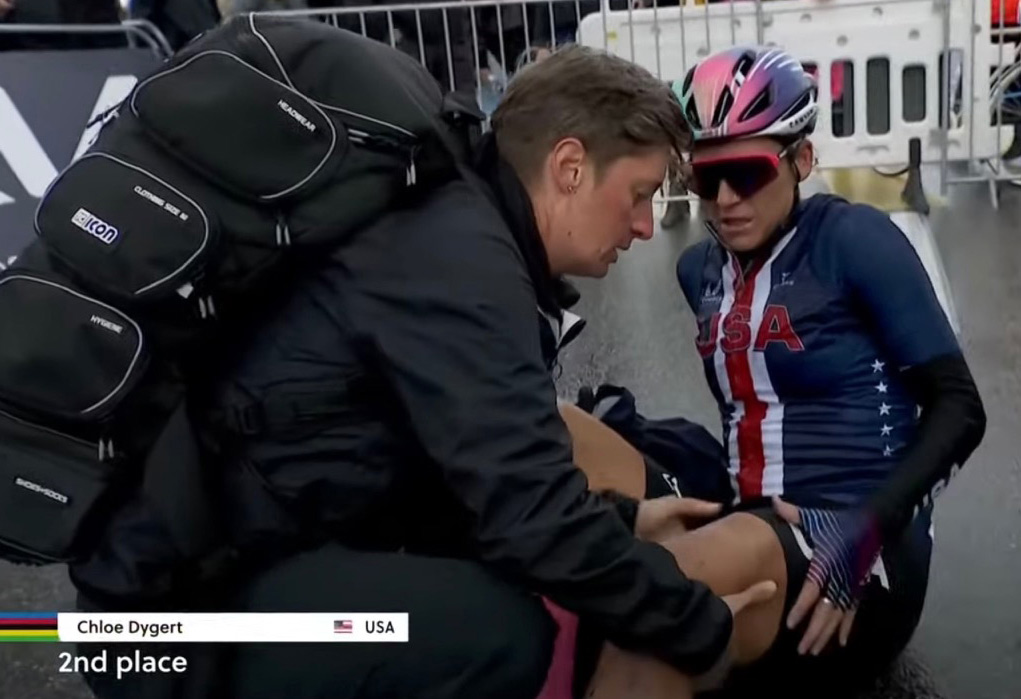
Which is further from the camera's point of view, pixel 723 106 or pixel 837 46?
pixel 837 46

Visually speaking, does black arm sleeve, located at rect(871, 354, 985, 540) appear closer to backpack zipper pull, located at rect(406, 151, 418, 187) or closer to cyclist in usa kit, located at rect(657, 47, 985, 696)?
cyclist in usa kit, located at rect(657, 47, 985, 696)

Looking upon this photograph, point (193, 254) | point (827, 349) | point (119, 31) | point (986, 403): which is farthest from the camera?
point (119, 31)

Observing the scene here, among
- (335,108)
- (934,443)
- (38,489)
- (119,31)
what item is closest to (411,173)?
(335,108)

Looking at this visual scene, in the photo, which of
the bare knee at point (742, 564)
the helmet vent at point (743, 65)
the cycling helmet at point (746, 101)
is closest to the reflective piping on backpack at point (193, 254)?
the bare knee at point (742, 564)

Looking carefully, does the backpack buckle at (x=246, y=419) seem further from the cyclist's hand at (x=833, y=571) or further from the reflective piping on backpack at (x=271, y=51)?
the cyclist's hand at (x=833, y=571)

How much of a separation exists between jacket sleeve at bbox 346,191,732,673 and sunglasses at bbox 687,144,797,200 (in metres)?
0.71

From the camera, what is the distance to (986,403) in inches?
162

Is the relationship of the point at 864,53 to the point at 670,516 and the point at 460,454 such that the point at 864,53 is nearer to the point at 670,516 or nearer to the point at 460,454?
the point at 670,516

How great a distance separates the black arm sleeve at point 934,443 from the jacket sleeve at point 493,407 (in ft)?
1.75

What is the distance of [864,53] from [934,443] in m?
4.77

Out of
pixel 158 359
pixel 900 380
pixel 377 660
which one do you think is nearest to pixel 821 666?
pixel 900 380

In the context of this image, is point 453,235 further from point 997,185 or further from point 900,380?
point 997,185

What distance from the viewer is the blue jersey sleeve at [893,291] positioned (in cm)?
235

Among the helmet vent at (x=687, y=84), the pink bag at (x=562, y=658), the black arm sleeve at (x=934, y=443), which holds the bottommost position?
the pink bag at (x=562, y=658)
